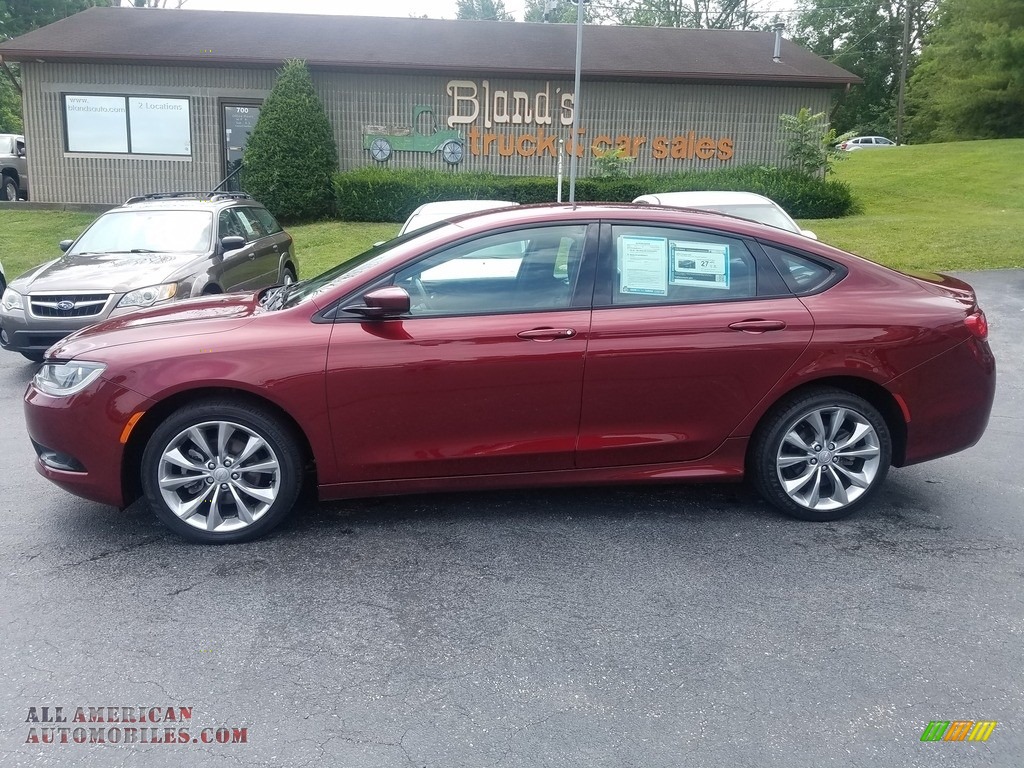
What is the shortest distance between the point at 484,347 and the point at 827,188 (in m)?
17.5

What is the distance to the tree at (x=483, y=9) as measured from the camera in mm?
69062

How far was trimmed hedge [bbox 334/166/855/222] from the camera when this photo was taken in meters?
18.9

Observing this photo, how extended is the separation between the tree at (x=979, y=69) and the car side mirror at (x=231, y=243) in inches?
1564

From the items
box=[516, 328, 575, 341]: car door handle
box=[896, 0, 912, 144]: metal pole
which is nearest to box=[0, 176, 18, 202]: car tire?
box=[516, 328, 575, 341]: car door handle

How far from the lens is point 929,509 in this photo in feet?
16.1

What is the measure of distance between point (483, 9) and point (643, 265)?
2787 inches

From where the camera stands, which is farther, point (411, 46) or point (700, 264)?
point (411, 46)

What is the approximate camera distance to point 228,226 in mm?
9961

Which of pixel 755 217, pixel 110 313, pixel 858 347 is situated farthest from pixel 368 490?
pixel 755 217

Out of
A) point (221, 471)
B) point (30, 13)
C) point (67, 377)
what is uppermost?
point (30, 13)

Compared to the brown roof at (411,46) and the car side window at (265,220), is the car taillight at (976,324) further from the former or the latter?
the brown roof at (411,46)

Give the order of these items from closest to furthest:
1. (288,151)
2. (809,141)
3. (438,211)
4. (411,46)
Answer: (438,211)
(288,151)
(809,141)
(411,46)

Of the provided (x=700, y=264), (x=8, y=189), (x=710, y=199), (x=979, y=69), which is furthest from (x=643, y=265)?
(x=979, y=69)

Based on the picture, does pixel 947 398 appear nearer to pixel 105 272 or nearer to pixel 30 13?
pixel 105 272
